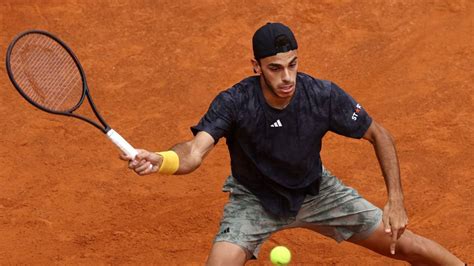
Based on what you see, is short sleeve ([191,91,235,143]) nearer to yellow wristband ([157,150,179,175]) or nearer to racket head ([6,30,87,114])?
yellow wristband ([157,150,179,175])

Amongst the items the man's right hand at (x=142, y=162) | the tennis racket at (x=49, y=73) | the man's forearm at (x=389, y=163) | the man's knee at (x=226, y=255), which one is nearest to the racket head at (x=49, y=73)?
the tennis racket at (x=49, y=73)

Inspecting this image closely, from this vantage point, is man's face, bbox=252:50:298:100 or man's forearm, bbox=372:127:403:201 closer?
man's face, bbox=252:50:298:100

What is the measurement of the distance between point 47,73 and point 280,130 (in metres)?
1.96

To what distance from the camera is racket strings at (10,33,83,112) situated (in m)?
7.22

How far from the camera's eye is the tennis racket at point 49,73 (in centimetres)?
720

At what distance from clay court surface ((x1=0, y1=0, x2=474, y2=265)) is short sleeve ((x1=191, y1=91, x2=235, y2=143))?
221 cm

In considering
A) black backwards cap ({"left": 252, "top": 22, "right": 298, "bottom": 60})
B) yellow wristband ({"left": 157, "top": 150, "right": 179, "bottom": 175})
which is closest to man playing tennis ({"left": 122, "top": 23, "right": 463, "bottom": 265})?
black backwards cap ({"left": 252, "top": 22, "right": 298, "bottom": 60})

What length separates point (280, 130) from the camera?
698cm

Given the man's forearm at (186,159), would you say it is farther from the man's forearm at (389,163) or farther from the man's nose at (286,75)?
the man's forearm at (389,163)

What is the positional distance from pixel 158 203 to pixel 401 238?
3.01m

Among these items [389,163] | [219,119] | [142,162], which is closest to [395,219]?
[389,163]

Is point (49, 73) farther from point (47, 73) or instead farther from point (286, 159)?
point (286, 159)

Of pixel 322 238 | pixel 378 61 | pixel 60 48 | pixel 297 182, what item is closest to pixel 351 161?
pixel 322 238

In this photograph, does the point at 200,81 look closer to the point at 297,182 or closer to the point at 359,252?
the point at 359,252
